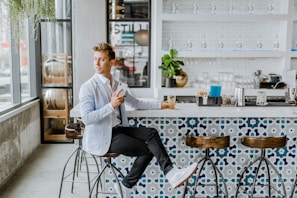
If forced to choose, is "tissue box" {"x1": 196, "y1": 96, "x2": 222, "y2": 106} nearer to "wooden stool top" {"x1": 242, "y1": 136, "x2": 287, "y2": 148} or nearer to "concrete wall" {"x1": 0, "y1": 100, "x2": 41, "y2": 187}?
"wooden stool top" {"x1": 242, "y1": 136, "x2": 287, "y2": 148}

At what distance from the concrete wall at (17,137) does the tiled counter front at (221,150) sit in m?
1.76

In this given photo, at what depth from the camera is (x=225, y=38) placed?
20.5 feet

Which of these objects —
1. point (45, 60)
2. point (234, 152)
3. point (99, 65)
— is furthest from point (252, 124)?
point (45, 60)

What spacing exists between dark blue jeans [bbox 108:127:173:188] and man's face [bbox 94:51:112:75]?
53cm

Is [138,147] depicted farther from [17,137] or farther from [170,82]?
[170,82]

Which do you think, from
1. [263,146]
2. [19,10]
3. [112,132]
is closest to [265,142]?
[263,146]

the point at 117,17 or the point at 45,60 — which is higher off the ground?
the point at 117,17

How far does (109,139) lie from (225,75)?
11.3 feet

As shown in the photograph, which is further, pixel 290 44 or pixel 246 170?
pixel 290 44

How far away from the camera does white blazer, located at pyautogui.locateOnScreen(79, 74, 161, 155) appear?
3062 mm

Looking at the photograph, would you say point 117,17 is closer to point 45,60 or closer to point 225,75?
point 45,60

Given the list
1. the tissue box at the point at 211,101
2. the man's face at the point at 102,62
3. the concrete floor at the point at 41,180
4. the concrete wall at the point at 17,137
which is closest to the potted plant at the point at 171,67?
the concrete floor at the point at 41,180


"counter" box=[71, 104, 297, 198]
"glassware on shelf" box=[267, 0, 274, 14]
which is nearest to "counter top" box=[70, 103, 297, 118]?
"counter" box=[71, 104, 297, 198]

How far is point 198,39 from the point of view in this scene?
246 inches
